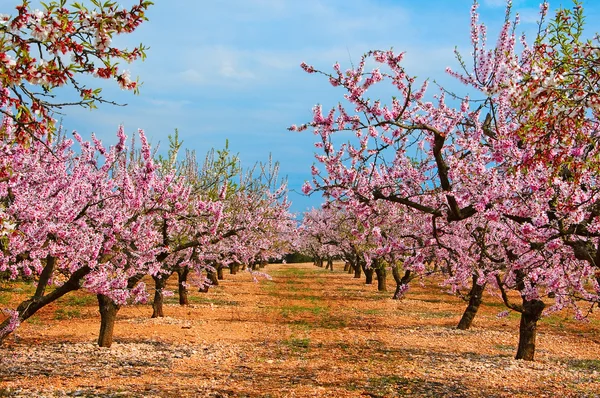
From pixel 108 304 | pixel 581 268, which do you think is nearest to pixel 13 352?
pixel 108 304

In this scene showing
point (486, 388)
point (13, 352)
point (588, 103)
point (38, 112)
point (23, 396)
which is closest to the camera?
point (588, 103)

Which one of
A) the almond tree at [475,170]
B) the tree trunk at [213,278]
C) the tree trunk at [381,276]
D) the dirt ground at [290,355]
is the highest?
the almond tree at [475,170]

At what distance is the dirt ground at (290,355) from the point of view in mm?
10727

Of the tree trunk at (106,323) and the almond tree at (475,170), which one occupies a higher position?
the almond tree at (475,170)

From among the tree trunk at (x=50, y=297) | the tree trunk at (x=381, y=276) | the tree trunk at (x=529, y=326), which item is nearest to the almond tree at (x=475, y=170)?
the tree trunk at (x=529, y=326)

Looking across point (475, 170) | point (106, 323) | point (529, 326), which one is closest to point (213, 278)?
point (106, 323)

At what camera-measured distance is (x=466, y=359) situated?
14.1 m

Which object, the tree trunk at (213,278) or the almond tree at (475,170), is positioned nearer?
the almond tree at (475,170)

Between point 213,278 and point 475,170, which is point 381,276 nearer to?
point 213,278

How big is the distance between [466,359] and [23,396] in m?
10.8

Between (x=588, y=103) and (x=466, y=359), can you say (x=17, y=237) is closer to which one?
(x=588, y=103)

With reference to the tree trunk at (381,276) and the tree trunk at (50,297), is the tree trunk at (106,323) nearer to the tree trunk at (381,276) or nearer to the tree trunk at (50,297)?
Result: the tree trunk at (50,297)

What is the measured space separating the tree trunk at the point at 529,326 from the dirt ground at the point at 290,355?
0.41 meters

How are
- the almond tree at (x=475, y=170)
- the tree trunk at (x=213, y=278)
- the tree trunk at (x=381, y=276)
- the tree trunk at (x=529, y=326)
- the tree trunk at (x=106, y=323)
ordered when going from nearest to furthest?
the almond tree at (x=475, y=170) → the tree trunk at (x=529, y=326) → the tree trunk at (x=106, y=323) → the tree trunk at (x=213, y=278) → the tree trunk at (x=381, y=276)
